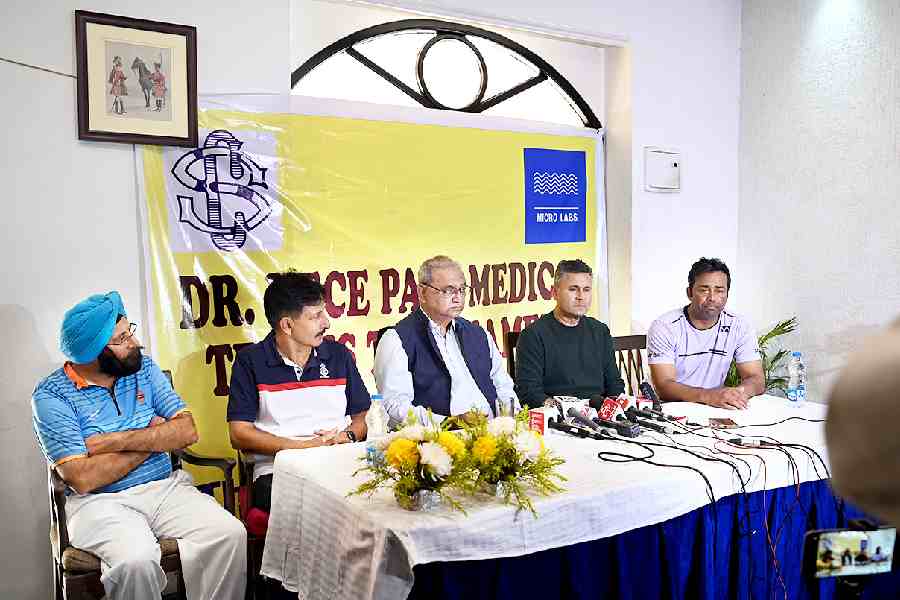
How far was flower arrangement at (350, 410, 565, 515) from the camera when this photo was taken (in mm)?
2158

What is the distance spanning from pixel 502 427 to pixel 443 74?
290 cm

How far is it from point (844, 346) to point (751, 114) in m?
1.57

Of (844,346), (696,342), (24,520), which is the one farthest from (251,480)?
(844,346)

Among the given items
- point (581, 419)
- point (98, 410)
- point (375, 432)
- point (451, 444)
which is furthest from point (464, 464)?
point (98, 410)

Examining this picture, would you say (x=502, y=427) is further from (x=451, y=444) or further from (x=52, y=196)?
(x=52, y=196)

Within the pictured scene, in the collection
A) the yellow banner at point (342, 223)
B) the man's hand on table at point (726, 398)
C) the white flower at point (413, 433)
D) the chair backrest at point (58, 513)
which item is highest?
the yellow banner at point (342, 223)

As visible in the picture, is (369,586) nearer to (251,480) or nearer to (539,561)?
(539,561)

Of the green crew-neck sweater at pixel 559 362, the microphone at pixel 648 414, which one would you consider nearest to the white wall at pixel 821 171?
the green crew-neck sweater at pixel 559 362

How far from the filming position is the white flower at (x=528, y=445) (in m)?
Result: 2.25

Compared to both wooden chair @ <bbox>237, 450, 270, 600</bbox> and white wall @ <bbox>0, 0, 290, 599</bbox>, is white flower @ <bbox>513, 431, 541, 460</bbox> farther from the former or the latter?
white wall @ <bbox>0, 0, 290, 599</bbox>

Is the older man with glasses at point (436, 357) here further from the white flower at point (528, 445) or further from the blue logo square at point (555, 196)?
the blue logo square at point (555, 196)

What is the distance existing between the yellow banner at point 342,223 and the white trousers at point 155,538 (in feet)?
2.61

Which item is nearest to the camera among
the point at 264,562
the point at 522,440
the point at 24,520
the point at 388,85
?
the point at 522,440

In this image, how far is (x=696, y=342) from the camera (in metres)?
4.11
